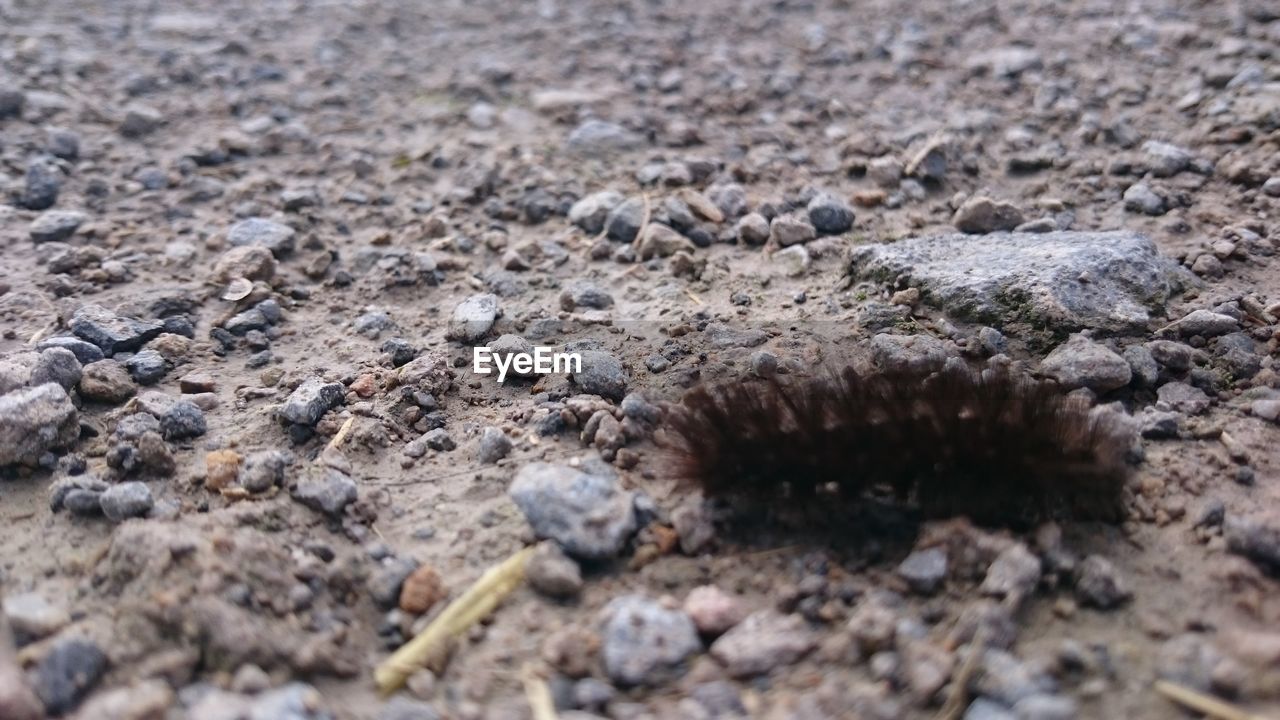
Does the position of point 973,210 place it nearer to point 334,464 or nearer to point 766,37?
point 334,464

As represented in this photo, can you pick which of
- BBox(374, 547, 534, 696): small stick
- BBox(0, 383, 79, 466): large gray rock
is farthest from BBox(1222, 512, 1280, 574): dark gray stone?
BBox(0, 383, 79, 466): large gray rock

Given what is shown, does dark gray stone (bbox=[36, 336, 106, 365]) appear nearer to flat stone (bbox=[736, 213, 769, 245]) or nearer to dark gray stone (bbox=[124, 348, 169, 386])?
dark gray stone (bbox=[124, 348, 169, 386])

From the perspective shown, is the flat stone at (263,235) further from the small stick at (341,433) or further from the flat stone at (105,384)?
the small stick at (341,433)

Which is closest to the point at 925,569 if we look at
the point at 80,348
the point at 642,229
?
the point at 642,229

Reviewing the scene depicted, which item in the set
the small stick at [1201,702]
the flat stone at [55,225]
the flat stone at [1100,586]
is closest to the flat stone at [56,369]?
the flat stone at [55,225]

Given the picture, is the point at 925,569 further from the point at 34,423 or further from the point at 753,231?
the point at 34,423

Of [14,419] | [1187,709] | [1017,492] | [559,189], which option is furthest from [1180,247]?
[14,419]
